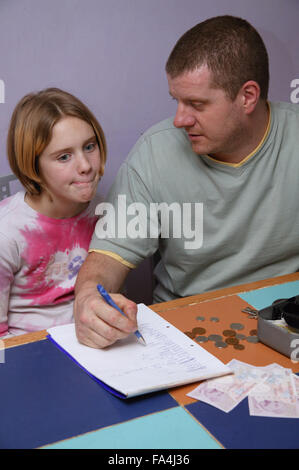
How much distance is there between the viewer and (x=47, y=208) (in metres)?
1.61

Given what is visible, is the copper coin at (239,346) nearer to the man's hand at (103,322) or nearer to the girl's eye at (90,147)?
the man's hand at (103,322)

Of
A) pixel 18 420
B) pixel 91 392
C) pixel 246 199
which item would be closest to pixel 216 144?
pixel 246 199

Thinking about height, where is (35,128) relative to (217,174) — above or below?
above

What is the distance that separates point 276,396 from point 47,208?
0.96 m

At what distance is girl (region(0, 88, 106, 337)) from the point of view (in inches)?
59.6

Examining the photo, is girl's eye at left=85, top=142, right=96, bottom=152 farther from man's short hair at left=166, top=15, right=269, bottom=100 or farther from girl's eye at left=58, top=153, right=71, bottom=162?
man's short hair at left=166, top=15, right=269, bottom=100

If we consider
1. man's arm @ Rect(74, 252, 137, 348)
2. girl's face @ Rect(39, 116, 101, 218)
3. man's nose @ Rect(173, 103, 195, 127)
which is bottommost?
A: man's arm @ Rect(74, 252, 137, 348)

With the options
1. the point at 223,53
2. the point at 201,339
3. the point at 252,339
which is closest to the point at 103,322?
the point at 201,339

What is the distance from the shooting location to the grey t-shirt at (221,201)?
156 cm

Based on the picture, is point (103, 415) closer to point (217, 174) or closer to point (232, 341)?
point (232, 341)

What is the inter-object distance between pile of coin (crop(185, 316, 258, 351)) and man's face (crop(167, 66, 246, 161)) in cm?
58

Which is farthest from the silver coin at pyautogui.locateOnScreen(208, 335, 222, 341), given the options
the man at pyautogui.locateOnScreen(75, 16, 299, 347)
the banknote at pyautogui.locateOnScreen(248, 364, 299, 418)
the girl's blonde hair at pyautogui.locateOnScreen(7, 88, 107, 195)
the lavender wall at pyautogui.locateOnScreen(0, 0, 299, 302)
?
the lavender wall at pyautogui.locateOnScreen(0, 0, 299, 302)

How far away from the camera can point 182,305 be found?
1.28 meters
